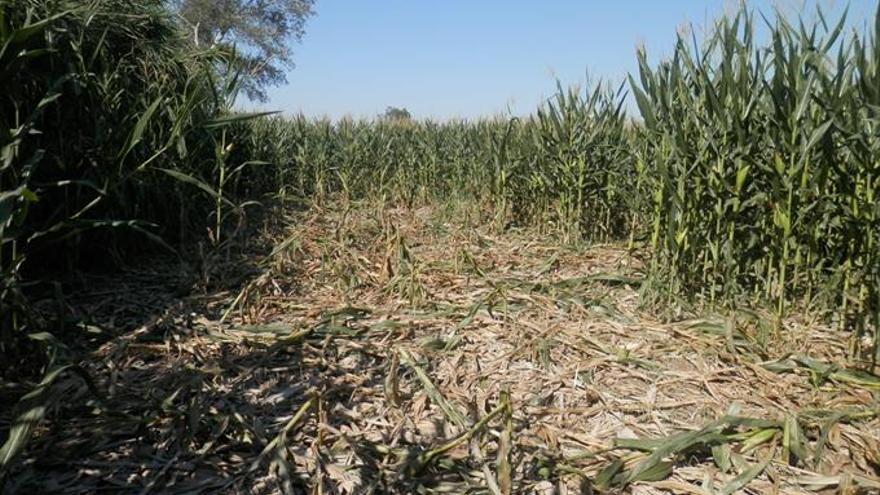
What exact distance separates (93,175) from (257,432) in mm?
1985

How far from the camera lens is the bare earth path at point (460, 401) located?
1.72 m

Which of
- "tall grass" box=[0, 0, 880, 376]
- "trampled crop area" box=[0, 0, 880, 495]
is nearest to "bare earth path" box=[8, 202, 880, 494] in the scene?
"trampled crop area" box=[0, 0, 880, 495]

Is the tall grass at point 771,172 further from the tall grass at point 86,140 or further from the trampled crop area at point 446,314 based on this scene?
the tall grass at point 86,140

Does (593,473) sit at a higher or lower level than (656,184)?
lower

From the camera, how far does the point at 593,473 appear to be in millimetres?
1798

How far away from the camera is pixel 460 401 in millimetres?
2170

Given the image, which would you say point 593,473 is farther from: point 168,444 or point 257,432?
point 168,444

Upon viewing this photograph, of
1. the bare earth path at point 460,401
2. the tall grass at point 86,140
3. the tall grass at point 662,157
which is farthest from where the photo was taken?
the tall grass at point 662,157

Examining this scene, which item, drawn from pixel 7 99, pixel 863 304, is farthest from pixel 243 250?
pixel 863 304

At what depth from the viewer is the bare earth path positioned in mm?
1720

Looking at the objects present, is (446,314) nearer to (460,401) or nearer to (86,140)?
(460,401)

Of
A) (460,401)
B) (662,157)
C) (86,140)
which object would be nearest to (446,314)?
(460,401)

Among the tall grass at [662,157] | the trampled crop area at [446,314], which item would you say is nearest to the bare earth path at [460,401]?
the trampled crop area at [446,314]

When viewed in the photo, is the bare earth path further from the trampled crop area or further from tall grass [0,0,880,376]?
tall grass [0,0,880,376]
